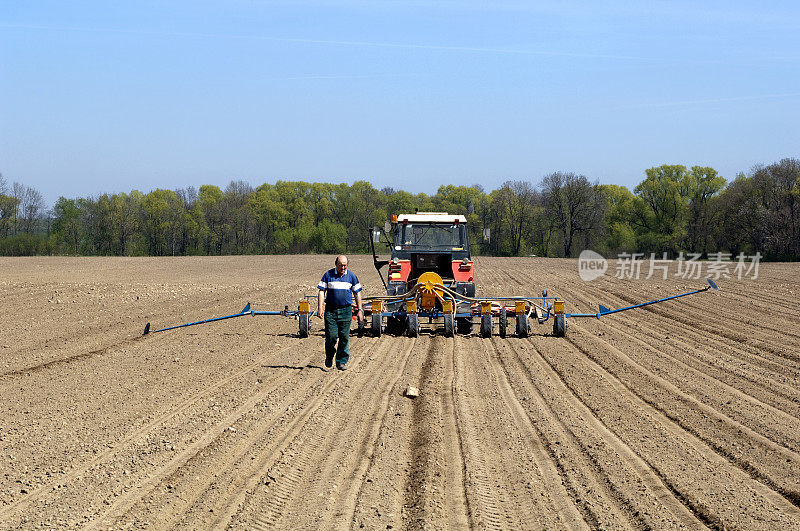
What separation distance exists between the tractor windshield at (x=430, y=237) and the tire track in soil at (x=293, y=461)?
7.18 meters

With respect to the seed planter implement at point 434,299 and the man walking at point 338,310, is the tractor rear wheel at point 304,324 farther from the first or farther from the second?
the man walking at point 338,310

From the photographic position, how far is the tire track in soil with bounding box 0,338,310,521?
4.88 m

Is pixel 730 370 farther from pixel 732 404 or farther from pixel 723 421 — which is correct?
pixel 723 421

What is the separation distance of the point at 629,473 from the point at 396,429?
85.4 inches

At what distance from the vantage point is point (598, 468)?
5.70m

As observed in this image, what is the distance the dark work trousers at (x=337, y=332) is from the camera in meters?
9.84

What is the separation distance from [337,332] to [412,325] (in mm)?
3276

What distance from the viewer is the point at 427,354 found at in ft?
37.5

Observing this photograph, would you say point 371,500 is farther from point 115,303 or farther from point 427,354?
point 115,303

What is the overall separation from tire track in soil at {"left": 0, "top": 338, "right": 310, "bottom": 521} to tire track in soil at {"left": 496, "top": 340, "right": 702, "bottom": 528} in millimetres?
3595

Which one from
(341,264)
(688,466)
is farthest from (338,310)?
(688,466)

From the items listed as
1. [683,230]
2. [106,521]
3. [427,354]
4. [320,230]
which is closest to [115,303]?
[427,354]

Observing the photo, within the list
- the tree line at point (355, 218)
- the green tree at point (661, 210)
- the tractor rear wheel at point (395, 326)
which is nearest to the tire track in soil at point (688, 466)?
the tractor rear wheel at point (395, 326)

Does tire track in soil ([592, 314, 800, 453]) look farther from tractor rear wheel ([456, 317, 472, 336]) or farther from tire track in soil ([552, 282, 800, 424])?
tractor rear wheel ([456, 317, 472, 336])
